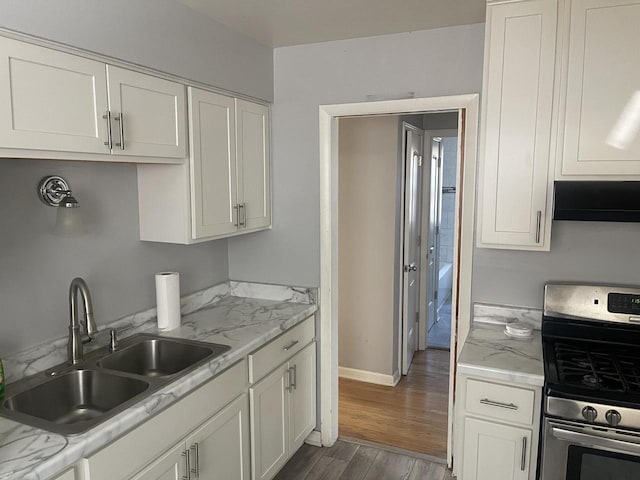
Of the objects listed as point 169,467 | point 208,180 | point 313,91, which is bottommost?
point 169,467

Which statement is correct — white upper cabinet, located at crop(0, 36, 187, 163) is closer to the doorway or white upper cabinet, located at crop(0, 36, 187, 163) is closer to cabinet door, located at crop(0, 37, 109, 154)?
cabinet door, located at crop(0, 37, 109, 154)

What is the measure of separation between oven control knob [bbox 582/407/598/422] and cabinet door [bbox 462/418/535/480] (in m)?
0.26

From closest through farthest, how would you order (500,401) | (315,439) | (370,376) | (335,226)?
(500,401) → (335,226) → (315,439) → (370,376)

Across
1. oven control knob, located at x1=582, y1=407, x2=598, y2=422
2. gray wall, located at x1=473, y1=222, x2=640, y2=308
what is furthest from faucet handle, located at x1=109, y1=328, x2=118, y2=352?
oven control knob, located at x1=582, y1=407, x2=598, y2=422

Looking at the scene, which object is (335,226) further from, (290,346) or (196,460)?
(196,460)

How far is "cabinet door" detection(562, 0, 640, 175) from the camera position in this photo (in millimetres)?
1938

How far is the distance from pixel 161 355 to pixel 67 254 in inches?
25.0

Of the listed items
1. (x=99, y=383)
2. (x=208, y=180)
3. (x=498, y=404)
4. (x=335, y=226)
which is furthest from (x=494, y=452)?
(x=208, y=180)

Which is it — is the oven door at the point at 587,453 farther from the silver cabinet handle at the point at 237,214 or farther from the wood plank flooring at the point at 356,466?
the silver cabinet handle at the point at 237,214

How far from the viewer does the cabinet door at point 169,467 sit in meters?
1.71

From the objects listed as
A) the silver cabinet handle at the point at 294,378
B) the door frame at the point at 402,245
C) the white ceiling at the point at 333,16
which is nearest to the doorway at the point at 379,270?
the door frame at the point at 402,245

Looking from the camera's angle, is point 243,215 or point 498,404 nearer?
point 498,404

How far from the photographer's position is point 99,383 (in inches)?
77.5

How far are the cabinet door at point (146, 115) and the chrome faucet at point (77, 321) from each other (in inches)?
21.8
